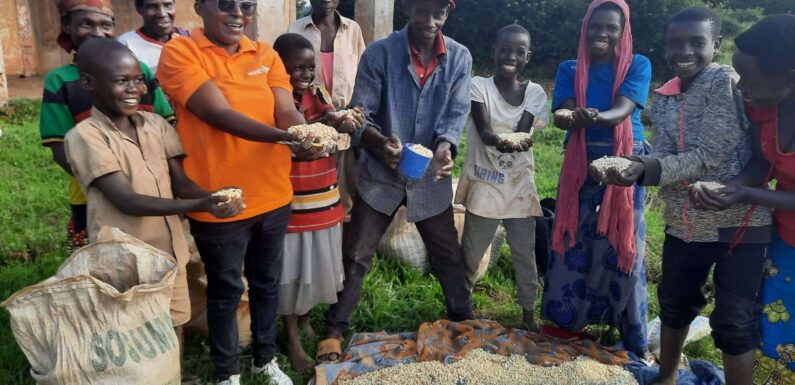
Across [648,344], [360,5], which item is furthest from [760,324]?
[360,5]

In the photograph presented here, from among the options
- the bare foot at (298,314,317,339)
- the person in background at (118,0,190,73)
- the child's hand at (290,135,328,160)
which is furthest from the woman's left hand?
the person in background at (118,0,190,73)

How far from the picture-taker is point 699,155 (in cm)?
252

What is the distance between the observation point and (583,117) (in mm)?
2902

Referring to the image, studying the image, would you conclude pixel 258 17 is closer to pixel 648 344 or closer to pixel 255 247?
pixel 255 247

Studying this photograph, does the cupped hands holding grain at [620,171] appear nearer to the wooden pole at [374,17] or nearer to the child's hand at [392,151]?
the child's hand at [392,151]

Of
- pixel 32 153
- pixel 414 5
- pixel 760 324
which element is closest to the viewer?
pixel 760 324

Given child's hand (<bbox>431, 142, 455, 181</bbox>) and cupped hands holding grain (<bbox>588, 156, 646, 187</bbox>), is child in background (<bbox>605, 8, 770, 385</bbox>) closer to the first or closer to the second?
cupped hands holding grain (<bbox>588, 156, 646, 187</bbox>)

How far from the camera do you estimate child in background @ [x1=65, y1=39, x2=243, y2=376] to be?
2.19 m

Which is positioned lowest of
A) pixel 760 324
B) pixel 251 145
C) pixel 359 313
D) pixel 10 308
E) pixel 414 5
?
pixel 359 313

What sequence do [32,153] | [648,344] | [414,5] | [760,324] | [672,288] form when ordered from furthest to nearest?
[32,153] < [648,344] < [414,5] < [672,288] < [760,324]

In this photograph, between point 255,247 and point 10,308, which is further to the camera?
point 255,247

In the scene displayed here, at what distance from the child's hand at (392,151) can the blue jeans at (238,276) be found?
22.0 inches

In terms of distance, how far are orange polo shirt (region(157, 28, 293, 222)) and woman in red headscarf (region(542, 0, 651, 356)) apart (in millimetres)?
1471

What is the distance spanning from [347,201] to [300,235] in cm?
84
